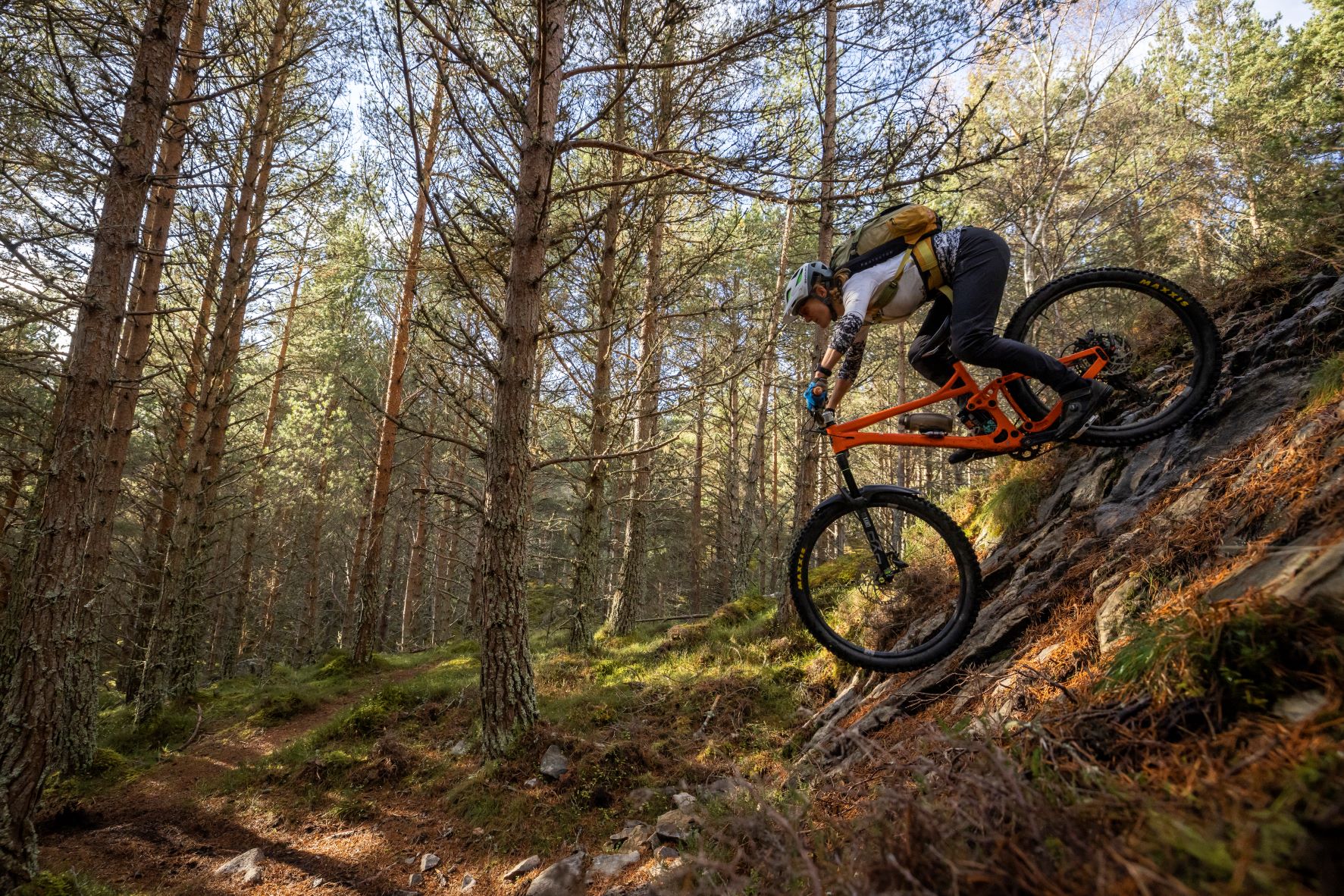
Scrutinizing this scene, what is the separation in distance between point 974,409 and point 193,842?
763 cm

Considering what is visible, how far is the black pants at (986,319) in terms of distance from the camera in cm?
325

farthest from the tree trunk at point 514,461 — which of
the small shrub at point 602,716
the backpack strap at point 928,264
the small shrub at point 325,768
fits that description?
the backpack strap at point 928,264

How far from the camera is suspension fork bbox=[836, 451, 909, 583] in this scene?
3.71 metres

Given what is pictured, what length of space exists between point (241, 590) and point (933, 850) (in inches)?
644

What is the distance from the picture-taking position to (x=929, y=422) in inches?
139

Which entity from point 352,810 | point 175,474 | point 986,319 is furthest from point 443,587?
point 986,319

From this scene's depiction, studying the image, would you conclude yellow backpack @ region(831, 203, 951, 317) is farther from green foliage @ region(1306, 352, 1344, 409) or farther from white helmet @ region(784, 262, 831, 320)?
green foliage @ region(1306, 352, 1344, 409)

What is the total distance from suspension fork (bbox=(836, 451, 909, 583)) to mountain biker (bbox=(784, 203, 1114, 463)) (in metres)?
0.42

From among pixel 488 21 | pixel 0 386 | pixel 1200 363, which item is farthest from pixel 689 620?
pixel 0 386

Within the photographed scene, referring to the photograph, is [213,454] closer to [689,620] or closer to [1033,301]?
[689,620]

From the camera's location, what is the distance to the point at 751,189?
5.03 m

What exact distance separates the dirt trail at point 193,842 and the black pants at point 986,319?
18.5 ft

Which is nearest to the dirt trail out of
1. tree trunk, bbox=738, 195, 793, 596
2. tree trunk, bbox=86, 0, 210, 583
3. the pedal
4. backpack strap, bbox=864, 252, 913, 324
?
tree trunk, bbox=86, 0, 210, 583

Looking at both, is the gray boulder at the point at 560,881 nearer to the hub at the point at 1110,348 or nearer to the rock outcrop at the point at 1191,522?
the rock outcrop at the point at 1191,522
